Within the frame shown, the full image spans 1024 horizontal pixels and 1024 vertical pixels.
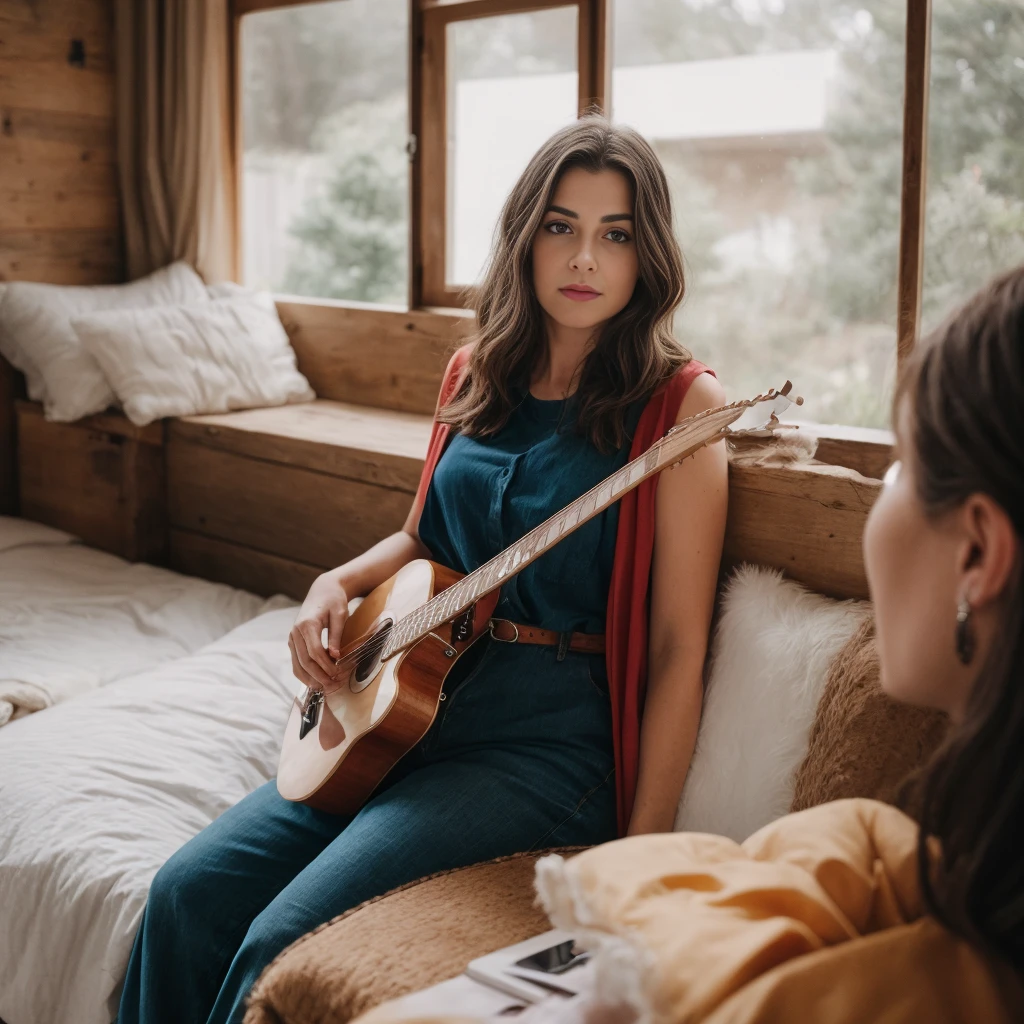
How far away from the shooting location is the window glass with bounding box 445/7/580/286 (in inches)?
111

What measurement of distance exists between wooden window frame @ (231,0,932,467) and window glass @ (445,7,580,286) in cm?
3

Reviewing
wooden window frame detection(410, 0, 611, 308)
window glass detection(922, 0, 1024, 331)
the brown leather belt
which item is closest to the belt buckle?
the brown leather belt

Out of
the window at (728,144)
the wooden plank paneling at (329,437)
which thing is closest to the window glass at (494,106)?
the window at (728,144)

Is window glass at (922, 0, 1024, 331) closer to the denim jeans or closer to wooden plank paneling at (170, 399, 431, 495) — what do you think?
wooden plank paneling at (170, 399, 431, 495)

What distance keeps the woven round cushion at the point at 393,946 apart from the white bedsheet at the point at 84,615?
1030mm

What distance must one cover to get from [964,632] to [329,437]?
2.02 m

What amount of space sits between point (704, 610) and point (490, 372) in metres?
0.50

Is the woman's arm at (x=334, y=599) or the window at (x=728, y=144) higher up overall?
the window at (x=728, y=144)

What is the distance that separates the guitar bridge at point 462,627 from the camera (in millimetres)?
1520

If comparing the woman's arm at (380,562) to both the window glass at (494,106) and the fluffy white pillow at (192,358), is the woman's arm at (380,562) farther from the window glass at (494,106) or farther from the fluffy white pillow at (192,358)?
the fluffy white pillow at (192,358)

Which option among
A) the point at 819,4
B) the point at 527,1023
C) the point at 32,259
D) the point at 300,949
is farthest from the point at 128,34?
the point at 527,1023

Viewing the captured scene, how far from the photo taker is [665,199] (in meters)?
1.68

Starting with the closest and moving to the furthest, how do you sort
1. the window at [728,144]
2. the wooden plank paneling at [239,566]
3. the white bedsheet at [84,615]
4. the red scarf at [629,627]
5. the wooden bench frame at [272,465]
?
1. the red scarf at [629,627]
2. the white bedsheet at [84,615]
3. the window at [728,144]
4. the wooden bench frame at [272,465]
5. the wooden plank paneling at [239,566]

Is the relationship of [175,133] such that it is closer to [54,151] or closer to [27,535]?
[54,151]
